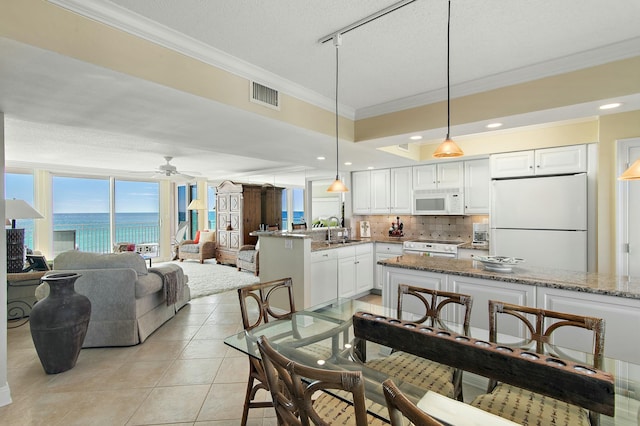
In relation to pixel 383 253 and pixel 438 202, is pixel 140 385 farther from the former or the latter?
pixel 438 202

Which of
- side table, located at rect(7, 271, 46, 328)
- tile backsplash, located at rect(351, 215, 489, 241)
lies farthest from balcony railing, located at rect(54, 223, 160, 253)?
tile backsplash, located at rect(351, 215, 489, 241)

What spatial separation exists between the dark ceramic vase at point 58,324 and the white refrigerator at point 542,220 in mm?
4719

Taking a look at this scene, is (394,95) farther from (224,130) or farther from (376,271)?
(376,271)

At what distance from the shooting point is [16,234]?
3865 mm

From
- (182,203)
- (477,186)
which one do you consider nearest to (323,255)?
(477,186)

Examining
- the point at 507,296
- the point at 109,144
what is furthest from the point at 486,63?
the point at 109,144

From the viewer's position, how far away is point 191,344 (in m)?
3.33

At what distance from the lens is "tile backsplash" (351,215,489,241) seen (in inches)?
199

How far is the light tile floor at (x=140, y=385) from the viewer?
2.16m

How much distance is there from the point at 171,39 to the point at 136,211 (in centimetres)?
785

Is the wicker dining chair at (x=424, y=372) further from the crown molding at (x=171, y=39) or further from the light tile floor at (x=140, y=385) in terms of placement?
Result: the crown molding at (x=171, y=39)

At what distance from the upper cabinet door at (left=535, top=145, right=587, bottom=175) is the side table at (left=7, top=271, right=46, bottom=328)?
21.2ft

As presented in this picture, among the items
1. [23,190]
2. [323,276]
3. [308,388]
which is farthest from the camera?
[23,190]

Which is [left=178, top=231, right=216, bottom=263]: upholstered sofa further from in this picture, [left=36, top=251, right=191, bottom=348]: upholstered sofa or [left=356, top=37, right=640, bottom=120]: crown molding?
[left=356, top=37, right=640, bottom=120]: crown molding
